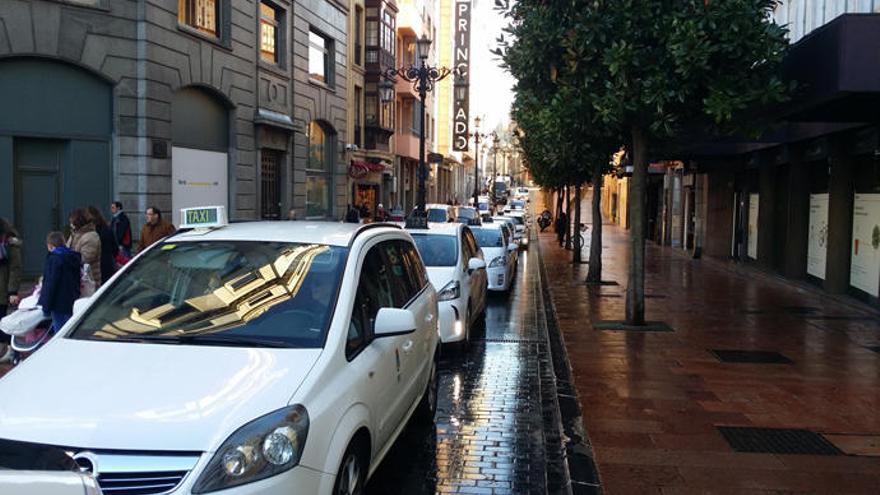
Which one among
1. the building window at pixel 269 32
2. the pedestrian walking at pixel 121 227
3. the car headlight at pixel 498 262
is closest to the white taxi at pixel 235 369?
the pedestrian walking at pixel 121 227

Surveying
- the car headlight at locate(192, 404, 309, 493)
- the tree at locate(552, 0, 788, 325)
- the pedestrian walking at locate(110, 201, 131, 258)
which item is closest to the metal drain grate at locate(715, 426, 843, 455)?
the car headlight at locate(192, 404, 309, 493)

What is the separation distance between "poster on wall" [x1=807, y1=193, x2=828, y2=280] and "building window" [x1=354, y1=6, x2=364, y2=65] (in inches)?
846

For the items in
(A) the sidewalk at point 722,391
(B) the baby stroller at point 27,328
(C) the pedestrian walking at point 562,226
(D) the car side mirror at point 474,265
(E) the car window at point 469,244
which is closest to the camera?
(A) the sidewalk at point 722,391

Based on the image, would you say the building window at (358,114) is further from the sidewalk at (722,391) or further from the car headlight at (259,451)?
the car headlight at (259,451)

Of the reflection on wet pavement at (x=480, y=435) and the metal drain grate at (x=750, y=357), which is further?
the metal drain grate at (x=750, y=357)

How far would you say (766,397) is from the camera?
301 inches

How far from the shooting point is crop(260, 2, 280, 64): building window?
23.1 meters

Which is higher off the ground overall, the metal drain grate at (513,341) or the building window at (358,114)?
the building window at (358,114)

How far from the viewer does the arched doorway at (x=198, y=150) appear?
18516 millimetres

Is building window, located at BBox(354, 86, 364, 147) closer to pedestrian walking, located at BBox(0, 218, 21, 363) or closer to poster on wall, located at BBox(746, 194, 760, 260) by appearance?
poster on wall, located at BBox(746, 194, 760, 260)

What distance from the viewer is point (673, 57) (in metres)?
9.94

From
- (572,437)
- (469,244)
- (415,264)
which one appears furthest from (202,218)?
(469,244)

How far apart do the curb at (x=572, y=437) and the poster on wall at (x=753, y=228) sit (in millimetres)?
13453

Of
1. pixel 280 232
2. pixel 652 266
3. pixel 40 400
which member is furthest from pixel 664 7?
pixel 652 266
